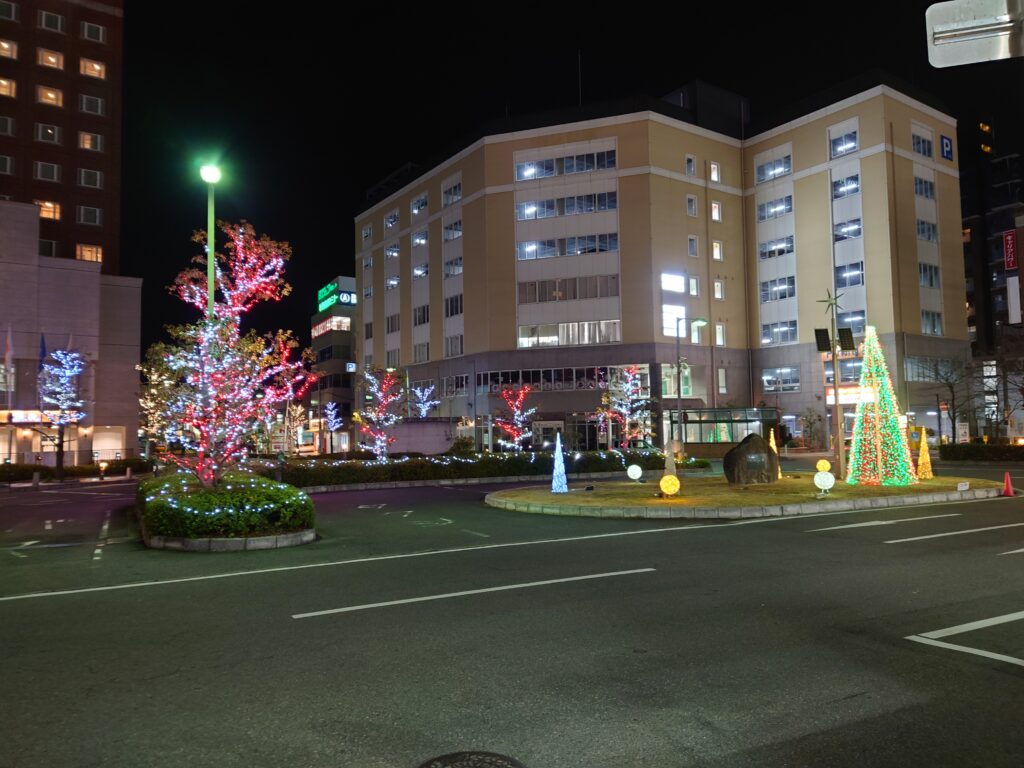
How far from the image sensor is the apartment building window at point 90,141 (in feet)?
165

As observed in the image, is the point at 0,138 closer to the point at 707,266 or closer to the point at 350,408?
the point at 350,408

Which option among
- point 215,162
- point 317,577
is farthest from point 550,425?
point 317,577

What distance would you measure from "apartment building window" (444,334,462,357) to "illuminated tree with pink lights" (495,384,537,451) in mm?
8410

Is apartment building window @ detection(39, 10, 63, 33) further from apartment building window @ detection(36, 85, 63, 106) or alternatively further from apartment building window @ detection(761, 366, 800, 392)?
apartment building window @ detection(761, 366, 800, 392)

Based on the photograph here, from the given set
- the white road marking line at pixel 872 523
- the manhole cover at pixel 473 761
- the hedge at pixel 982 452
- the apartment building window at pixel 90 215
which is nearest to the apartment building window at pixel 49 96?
the apartment building window at pixel 90 215

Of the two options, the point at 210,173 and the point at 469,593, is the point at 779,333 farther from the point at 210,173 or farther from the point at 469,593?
the point at 469,593

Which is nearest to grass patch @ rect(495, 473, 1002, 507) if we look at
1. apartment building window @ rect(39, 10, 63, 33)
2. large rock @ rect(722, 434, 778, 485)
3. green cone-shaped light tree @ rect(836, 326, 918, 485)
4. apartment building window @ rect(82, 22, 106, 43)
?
large rock @ rect(722, 434, 778, 485)

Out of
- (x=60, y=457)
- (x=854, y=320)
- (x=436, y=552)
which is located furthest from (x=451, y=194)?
(x=436, y=552)

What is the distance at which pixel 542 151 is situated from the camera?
5650 cm

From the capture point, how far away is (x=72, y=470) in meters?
36.9

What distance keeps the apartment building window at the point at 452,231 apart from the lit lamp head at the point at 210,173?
47.0 metres

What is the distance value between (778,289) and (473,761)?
192 ft

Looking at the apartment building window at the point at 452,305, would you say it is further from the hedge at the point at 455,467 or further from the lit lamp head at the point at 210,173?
the lit lamp head at the point at 210,173

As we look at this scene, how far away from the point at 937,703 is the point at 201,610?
671 centimetres
